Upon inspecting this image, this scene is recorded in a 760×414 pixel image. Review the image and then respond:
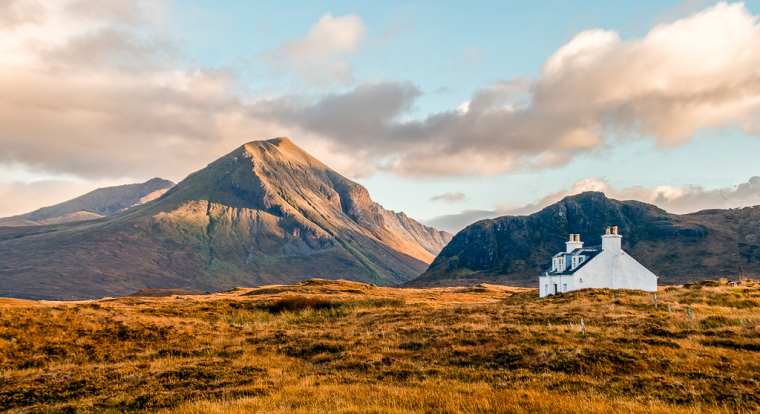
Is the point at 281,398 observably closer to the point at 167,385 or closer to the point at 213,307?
the point at 167,385

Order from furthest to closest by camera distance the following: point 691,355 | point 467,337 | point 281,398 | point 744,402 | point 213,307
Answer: point 213,307
point 467,337
point 691,355
point 281,398
point 744,402

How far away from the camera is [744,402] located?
13055mm

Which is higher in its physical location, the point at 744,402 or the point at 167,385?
the point at 744,402

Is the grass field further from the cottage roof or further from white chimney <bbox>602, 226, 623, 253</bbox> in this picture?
the cottage roof

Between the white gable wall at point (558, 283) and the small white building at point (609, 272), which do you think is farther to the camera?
the white gable wall at point (558, 283)

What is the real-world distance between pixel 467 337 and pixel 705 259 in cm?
19147

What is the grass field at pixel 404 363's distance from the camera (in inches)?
562

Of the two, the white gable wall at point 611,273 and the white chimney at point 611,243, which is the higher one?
the white chimney at point 611,243

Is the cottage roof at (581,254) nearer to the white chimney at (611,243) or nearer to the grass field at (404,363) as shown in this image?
the white chimney at (611,243)

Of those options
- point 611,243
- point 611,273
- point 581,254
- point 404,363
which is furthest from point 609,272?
point 404,363

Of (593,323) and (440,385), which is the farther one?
(593,323)

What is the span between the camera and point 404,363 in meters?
21.6

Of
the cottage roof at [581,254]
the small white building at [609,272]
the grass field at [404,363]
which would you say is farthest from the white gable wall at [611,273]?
the grass field at [404,363]

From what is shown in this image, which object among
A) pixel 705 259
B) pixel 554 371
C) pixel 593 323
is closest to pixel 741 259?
pixel 705 259
